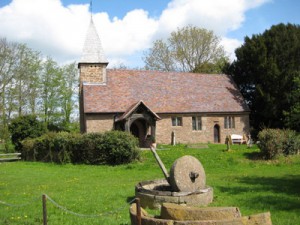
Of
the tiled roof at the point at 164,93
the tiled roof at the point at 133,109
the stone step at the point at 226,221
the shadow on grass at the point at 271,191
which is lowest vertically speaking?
the shadow on grass at the point at 271,191

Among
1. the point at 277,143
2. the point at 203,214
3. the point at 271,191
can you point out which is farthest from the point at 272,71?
the point at 203,214

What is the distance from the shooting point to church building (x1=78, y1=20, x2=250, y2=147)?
33000 millimetres

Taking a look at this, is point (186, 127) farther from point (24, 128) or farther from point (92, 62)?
point (24, 128)

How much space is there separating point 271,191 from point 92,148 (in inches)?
556

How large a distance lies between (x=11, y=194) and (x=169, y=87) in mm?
24597

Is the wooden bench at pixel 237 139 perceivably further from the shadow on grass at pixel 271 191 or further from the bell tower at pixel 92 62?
the shadow on grass at pixel 271 191

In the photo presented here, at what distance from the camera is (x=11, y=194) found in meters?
14.7

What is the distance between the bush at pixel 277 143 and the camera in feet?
74.0

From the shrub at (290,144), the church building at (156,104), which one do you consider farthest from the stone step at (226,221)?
the church building at (156,104)

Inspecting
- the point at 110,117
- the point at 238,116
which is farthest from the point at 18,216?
the point at 238,116

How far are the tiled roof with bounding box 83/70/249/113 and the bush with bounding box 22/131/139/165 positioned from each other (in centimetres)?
604

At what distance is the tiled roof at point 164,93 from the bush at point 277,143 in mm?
13137

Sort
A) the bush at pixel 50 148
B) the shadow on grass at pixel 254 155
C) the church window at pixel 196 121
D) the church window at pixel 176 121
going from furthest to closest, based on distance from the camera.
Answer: the church window at pixel 196 121 → the church window at pixel 176 121 → the bush at pixel 50 148 → the shadow on grass at pixel 254 155

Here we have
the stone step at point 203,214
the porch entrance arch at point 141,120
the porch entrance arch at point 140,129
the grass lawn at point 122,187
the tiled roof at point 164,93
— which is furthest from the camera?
the porch entrance arch at point 140,129
